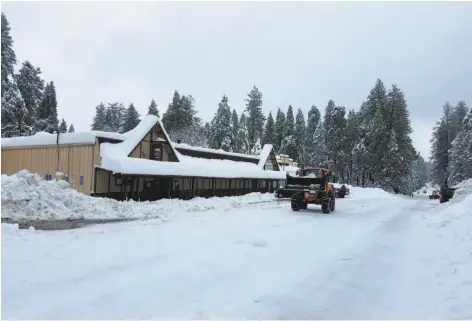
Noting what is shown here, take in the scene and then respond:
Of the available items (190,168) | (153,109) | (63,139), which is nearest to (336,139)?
(153,109)

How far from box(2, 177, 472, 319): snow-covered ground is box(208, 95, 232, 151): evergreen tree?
178 feet

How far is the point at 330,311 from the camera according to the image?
5852 mm

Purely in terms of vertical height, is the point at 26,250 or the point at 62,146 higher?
the point at 62,146

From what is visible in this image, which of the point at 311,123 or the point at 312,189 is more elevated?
the point at 311,123

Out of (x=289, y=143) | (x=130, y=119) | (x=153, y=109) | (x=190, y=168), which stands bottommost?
(x=190, y=168)

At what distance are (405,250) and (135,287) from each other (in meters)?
8.13

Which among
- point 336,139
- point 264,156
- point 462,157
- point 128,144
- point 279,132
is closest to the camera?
point 128,144

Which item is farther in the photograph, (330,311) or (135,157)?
(135,157)

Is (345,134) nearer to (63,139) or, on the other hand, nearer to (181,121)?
(181,121)

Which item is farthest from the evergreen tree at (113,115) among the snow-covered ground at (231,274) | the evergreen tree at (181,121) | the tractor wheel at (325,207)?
the snow-covered ground at (231,274)

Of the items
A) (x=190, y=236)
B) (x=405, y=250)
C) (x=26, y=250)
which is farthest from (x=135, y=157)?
(x=405, y=250)

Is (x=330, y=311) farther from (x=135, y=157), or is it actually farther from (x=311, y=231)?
(x=135, y=157)

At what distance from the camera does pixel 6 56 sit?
129ft

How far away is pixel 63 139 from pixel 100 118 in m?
75.0
